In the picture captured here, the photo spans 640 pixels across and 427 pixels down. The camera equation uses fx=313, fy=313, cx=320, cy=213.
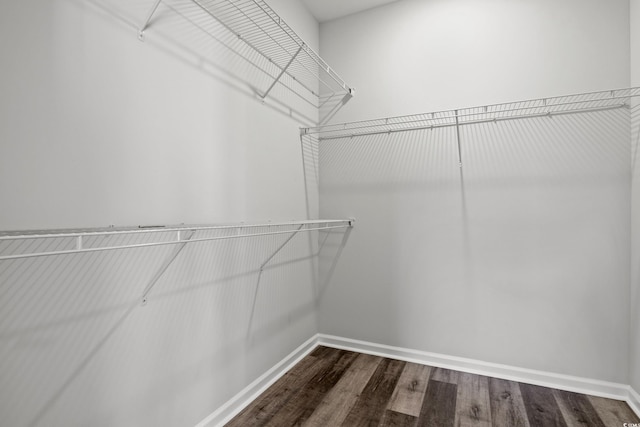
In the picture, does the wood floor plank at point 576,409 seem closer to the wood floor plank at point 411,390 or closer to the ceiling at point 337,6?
the wood floor plank at point 411,390

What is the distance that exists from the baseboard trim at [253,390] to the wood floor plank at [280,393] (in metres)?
0.02

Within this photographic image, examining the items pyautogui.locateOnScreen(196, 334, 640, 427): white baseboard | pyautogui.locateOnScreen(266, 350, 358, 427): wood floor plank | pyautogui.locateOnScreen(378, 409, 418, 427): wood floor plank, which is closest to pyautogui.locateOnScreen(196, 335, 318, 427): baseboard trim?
pyautogui.locateOnScreen(196, 334, 640, 427): white baseboard

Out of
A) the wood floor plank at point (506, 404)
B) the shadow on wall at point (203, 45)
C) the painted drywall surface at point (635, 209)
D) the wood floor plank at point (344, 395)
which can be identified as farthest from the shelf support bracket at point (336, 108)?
the wood floor plank at point (506, 404)

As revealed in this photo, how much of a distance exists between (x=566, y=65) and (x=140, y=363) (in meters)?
2.63

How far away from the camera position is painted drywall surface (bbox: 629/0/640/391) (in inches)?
64.6

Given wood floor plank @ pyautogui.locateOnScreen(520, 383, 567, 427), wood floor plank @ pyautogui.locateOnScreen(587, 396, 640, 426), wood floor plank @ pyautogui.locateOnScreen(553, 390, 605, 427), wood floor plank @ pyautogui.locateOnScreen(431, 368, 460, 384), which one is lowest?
wood floor plank @ pyautogui.locateOnScreen(587, 396, 640, 426)

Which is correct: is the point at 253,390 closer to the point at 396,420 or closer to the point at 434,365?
the point at 396,420

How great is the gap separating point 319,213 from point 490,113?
1368 mm

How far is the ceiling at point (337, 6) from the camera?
7.52ft

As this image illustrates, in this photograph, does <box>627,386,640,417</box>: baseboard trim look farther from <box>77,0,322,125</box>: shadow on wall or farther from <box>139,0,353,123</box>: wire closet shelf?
<box>77,0,322,125</box>: shadow on wall

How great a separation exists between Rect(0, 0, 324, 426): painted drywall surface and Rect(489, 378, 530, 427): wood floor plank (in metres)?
1.30

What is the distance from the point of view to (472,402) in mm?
1700

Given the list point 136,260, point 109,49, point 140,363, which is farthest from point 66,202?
point 140,363

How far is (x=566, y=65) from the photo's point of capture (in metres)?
1.83
